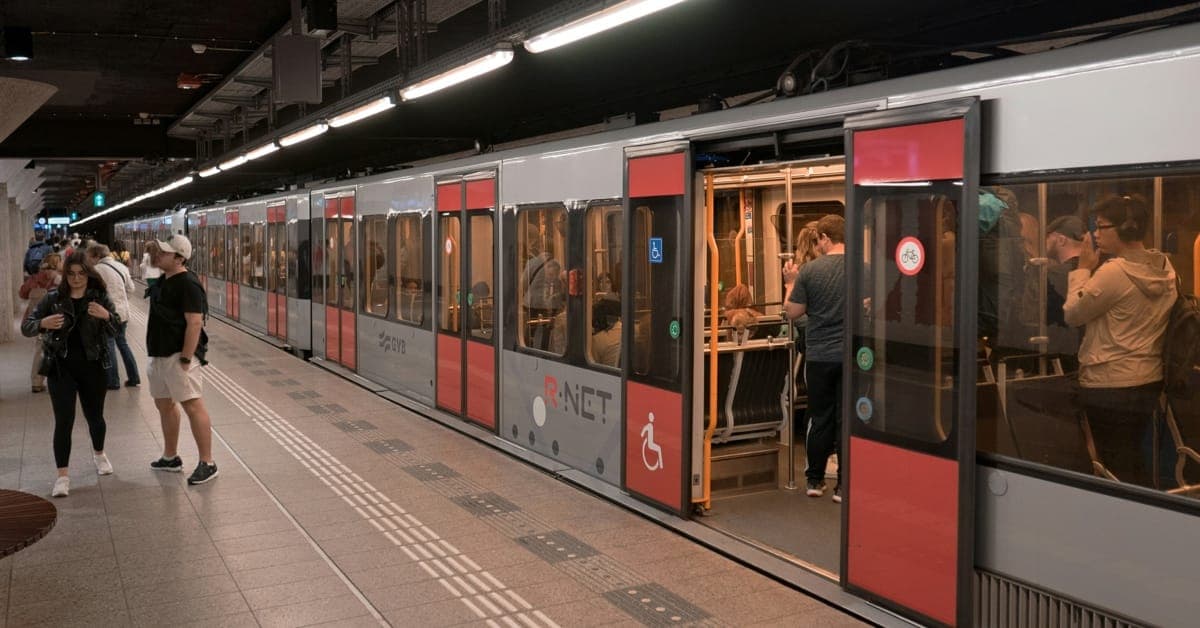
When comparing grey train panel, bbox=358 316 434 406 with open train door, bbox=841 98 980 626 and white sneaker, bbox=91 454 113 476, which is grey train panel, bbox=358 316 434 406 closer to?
white sneaker, bbox=91 454 113 476

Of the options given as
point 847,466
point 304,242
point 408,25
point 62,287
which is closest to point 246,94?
point 304,242

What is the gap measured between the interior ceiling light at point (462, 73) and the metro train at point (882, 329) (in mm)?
827

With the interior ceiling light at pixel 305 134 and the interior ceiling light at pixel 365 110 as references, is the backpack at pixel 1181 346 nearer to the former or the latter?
the interior ceiling light at pixel 365 110

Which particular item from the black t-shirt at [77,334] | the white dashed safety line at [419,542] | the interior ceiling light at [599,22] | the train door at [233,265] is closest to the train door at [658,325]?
the interior ceiling light at [599,22]

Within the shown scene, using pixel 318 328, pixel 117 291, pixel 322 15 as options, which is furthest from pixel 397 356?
pixel 322 15

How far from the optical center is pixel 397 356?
10.5 metres

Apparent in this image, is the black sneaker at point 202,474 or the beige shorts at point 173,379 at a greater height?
the beige shorts at point 173,379

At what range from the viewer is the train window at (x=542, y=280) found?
707 cm

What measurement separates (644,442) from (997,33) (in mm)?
3096

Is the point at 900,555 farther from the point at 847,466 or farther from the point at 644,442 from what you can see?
the point at 644,442

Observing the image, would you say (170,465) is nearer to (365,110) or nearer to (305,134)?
(365,110)

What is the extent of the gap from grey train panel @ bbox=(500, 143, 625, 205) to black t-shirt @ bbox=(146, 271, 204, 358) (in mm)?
2343

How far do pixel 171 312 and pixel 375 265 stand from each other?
14.9 ft

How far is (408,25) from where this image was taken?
8.49m
